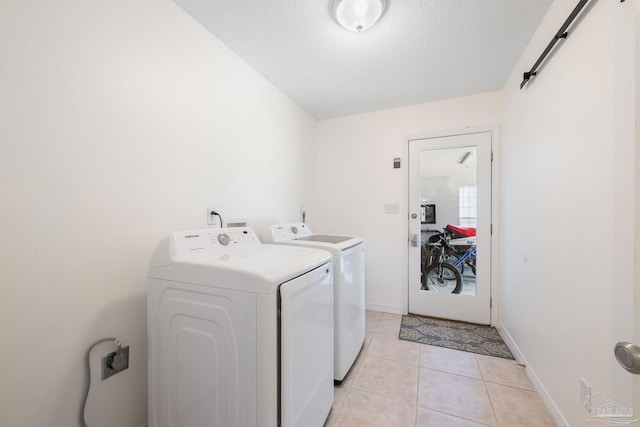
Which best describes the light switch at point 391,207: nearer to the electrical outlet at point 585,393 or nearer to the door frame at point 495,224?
the door frame at point 495,224

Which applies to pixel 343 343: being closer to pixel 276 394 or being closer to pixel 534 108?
pixel 276 394

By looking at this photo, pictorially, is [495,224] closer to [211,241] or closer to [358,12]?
[358,12]

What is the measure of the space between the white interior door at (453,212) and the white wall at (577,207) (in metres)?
0.61

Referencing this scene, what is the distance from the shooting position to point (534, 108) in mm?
1666

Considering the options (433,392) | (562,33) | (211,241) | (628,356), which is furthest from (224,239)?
(562,33)

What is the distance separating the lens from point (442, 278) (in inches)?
108

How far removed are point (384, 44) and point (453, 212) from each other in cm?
181

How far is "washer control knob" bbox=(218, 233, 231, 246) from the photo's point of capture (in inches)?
55.5

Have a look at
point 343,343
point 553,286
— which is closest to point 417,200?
point 553,286

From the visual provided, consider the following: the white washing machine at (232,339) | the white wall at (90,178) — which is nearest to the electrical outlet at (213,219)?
the white wall at (90,178)

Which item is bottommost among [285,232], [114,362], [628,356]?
[114,362]

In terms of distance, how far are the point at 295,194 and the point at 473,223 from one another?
6.34 feet

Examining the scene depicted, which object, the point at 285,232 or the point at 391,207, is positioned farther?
the point at 391,207

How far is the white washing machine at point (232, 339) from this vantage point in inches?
35.6
